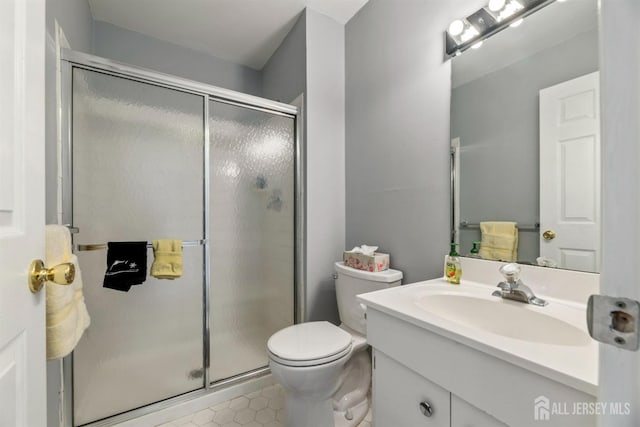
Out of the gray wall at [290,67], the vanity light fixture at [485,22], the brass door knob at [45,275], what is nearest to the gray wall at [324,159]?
the gray wall at [290,67]

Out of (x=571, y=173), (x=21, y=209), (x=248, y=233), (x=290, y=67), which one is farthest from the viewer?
(x=290, y=67)

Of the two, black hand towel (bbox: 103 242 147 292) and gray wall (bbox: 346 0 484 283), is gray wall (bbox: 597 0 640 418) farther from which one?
black hand towel (bbox: 103 242 147 292)

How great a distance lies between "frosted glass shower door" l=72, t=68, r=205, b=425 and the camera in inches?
51.2

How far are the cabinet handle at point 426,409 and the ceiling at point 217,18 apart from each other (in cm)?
207

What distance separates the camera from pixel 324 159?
5.95 feet

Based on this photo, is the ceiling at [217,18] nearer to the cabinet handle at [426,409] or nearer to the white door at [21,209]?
the white door at [21,209]

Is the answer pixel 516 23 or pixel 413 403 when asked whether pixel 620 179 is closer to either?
pixel 413 403

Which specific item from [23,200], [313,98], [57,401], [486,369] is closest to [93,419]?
[57,401]

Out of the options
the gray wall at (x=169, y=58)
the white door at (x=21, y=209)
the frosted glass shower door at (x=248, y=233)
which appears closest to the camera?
the white door at (x=21, y=209)

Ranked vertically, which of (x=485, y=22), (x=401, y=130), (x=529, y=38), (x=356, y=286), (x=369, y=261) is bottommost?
(x=356, y=286)

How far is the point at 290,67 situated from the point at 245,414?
222 centimetres

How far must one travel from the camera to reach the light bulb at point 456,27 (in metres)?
1.16

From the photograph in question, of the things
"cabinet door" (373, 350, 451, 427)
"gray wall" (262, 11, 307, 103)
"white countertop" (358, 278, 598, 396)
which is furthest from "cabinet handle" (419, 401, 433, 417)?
"gray wall" (262, 11, 307, 103)

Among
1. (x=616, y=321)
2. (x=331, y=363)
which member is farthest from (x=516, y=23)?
(x=331, y=363)
